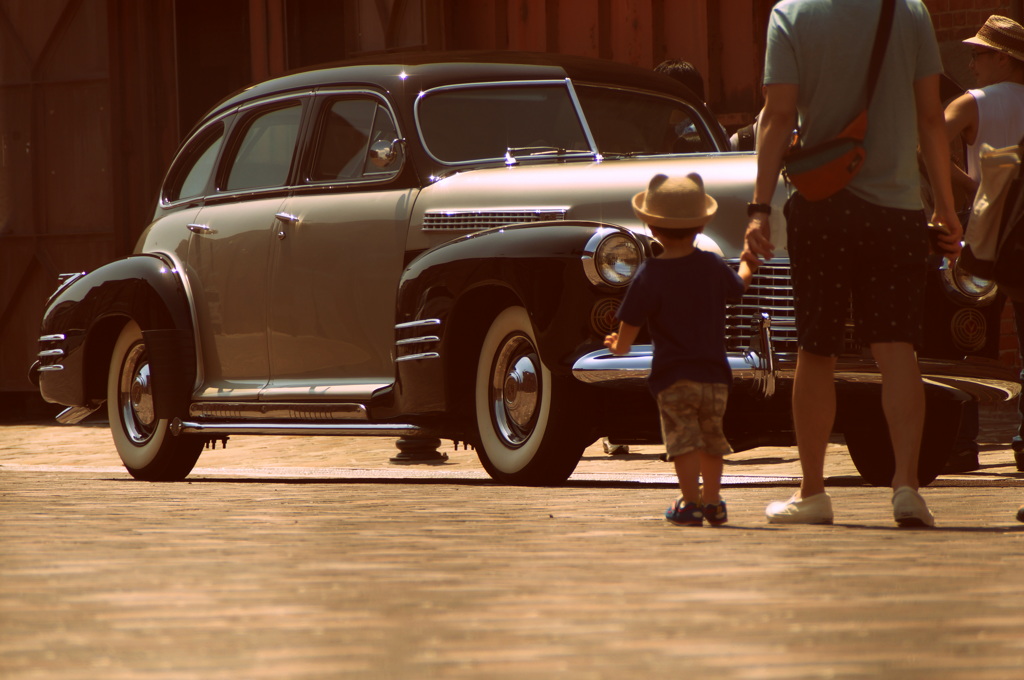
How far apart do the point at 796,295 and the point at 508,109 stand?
8.44ft

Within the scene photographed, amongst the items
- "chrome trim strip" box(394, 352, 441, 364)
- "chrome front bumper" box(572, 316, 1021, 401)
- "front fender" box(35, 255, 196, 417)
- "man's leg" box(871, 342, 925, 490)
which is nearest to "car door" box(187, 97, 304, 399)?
"front fender" box(35, 255, 196, 417)

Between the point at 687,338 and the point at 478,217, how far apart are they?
6.47ft

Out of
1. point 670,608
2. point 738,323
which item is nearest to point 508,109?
point 738,323

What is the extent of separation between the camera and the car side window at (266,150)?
775 centimetres

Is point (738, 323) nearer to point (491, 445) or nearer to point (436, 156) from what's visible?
point (491, 445)

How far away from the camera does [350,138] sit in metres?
7.54

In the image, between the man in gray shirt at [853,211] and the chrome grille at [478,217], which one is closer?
the man in gray shirt at [853,211]

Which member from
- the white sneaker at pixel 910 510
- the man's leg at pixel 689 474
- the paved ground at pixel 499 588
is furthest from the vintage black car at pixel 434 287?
the white sneaker at pixel 910 510

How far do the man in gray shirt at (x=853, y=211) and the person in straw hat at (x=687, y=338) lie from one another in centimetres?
18

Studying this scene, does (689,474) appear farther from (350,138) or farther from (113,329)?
(113,329)

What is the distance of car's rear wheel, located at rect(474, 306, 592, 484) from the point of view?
6293 millimetres

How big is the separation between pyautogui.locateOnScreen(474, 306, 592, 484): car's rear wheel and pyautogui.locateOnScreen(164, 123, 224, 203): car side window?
2229 millimetres

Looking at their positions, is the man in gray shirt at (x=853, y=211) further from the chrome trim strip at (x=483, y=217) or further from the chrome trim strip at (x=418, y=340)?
the chrome trim strip at (x=418, y=340)

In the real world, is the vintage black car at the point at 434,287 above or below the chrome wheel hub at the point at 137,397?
above
